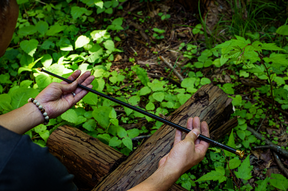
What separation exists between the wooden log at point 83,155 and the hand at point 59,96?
0.32 m

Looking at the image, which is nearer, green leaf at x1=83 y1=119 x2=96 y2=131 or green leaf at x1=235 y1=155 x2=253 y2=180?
green leaf at x1=235 y1=155 x2=253 y2=180

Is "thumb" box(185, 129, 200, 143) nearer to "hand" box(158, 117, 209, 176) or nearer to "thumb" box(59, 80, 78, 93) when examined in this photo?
"hand" box(158, 117, 209, 176)

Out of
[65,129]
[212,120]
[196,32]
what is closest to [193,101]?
[212,120]

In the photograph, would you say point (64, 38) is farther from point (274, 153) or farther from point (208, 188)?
point (274, 153)

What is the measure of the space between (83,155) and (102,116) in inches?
19.8

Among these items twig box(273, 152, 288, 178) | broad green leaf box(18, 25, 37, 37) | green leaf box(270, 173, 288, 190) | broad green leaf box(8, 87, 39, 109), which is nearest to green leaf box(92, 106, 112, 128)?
broad green leaf box(8, 87, 39, 109)

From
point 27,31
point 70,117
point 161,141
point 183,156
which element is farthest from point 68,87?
point 27,31

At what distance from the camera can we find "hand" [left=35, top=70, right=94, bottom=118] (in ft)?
6.05

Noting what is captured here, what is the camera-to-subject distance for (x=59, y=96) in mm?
1953

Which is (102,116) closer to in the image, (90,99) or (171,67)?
(90,99)

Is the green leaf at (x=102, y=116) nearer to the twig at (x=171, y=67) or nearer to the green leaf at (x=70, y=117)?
the green leaf at (x=70, y=117)

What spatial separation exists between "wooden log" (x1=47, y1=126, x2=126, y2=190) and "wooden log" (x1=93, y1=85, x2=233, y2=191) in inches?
5.6

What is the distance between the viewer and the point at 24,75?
121 inches

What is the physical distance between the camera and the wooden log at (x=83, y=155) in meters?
1.82
